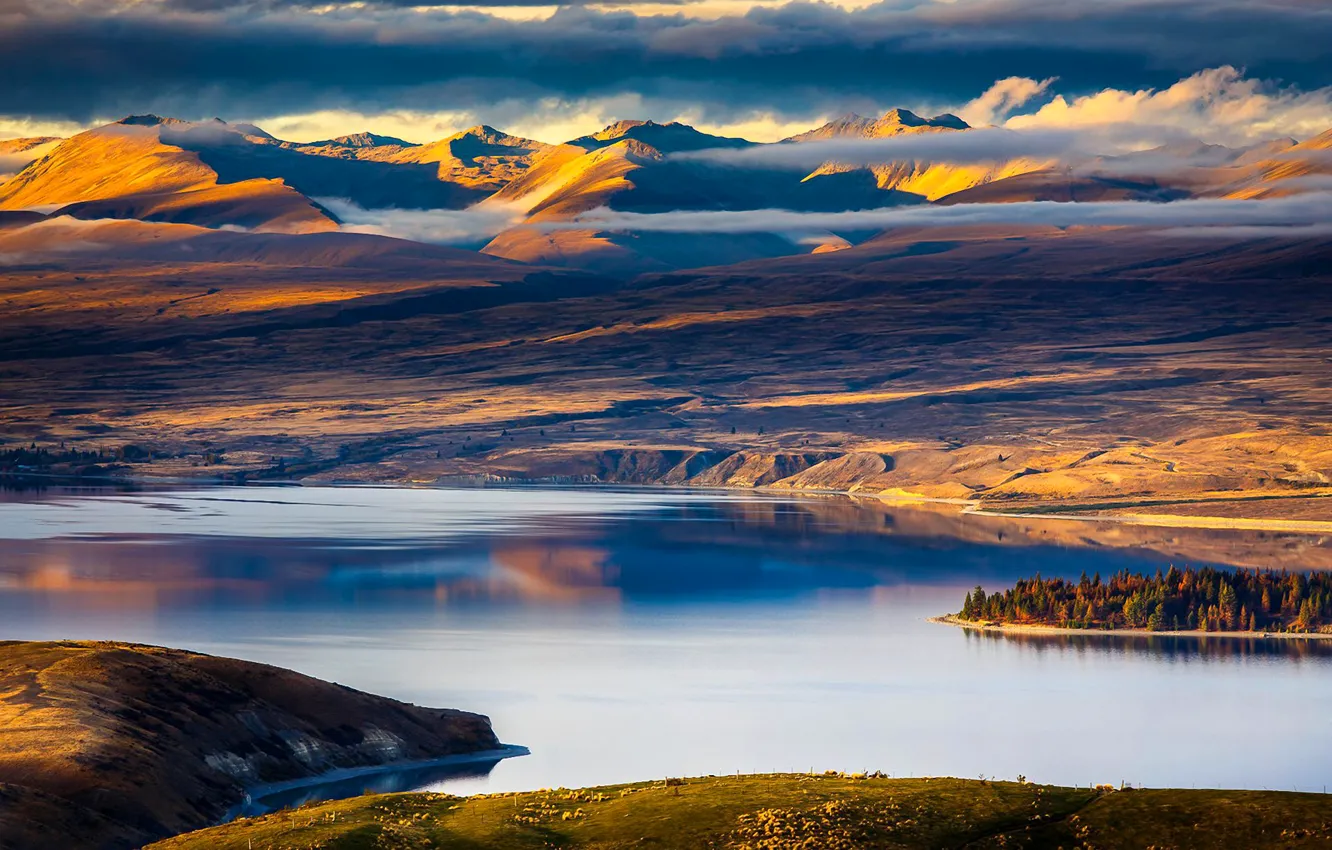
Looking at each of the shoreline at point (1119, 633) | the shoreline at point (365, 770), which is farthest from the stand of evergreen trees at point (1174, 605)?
the shoreline at point (365, 770)

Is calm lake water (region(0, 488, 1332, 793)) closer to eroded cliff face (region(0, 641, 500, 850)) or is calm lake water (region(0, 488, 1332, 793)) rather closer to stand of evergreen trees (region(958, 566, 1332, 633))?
eroded cliff face (region(0, 641, 500, 850))

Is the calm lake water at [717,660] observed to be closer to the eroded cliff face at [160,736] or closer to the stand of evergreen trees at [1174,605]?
the eroded cliff face at [160,736]

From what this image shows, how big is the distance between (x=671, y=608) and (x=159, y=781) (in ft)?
301

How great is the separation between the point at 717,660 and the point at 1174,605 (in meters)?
45.7

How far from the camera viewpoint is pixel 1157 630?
146875 millimetres

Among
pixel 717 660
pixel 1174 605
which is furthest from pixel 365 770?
pixel 1174 605

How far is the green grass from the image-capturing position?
5259 centimetres

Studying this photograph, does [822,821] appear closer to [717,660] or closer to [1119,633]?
[717,660]

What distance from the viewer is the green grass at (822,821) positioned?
2071 inches

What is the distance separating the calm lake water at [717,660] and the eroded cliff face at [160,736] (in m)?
6.27

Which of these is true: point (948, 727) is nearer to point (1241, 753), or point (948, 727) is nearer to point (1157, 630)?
point (1241, 753)

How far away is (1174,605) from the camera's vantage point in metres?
151

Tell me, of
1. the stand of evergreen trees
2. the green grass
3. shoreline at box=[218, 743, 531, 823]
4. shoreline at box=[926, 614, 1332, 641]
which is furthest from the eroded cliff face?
the stand of evergreen trees

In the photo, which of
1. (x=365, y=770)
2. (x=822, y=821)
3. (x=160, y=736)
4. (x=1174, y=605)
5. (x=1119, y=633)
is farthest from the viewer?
(x=1174, y=605)
